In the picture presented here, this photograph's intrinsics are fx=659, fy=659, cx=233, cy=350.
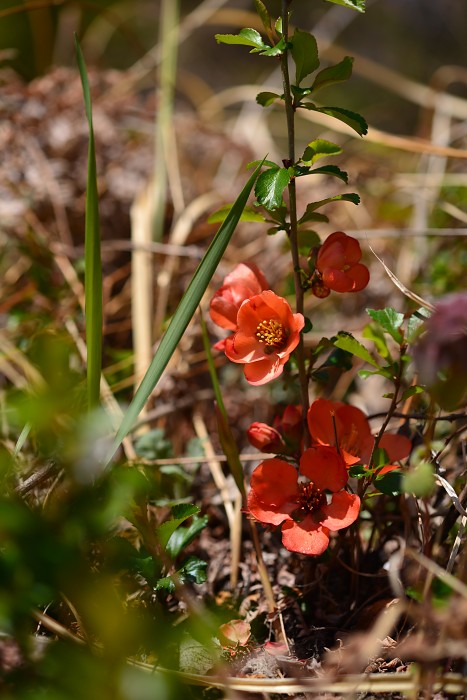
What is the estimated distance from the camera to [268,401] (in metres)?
1.45

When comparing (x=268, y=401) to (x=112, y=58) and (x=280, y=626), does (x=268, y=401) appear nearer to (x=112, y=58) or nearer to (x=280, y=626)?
(x=280, y=626)

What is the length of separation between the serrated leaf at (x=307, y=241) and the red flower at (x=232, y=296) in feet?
0.29

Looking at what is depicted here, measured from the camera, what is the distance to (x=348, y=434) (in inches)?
34.2

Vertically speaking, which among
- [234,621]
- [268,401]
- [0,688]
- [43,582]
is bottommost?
[268,401]

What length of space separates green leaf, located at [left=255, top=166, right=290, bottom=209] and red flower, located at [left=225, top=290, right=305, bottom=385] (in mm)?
116

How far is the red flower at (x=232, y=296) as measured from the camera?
85cm

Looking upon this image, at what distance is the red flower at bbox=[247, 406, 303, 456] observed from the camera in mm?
873

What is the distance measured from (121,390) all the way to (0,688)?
86 cm

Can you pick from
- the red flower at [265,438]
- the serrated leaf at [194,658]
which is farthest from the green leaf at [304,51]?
the serrated leaf at [194,658]

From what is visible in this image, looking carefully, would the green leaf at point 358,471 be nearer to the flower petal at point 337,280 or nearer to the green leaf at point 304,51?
the flower petal at point 337,280

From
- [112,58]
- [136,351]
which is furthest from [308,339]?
[112,58]

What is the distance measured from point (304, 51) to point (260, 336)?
34 centimetres

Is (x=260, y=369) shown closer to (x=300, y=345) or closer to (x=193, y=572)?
(x=300, y=345)

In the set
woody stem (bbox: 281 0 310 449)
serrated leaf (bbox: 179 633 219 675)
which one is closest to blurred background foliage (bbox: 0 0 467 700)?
serrated leaf (bbox: 179 633 219 675)
